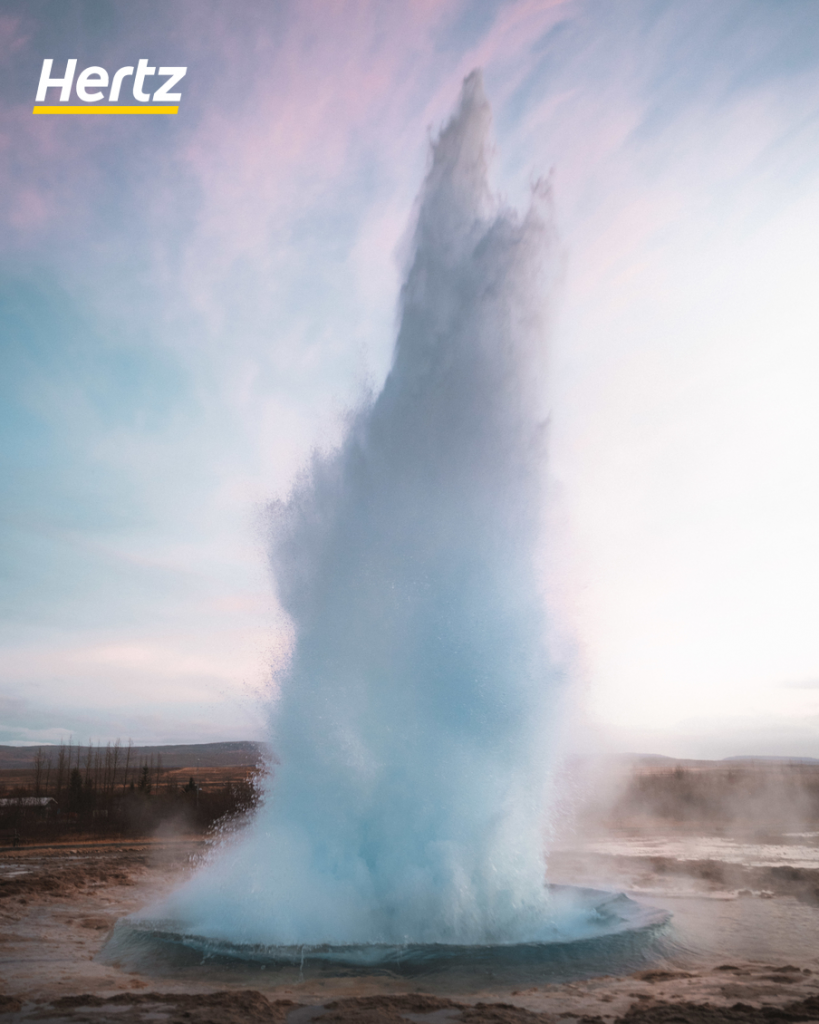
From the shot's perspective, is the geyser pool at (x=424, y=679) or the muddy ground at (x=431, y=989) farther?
the geyser pool at (x=424, y=679)

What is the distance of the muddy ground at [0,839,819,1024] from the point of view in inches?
333

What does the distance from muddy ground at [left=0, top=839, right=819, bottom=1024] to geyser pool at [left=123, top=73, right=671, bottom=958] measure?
66.2 inches

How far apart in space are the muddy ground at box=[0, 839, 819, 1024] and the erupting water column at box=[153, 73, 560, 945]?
2.17 m

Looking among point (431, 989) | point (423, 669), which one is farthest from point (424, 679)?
point (431, 989)

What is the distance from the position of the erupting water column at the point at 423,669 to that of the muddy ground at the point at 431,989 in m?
2.17

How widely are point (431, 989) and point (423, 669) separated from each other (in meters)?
5.92

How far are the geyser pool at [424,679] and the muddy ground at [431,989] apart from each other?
1682 mm

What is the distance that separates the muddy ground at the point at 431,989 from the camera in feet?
27.7

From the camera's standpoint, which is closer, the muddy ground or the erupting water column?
the muddy ground

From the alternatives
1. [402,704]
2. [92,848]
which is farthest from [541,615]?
[92,848]

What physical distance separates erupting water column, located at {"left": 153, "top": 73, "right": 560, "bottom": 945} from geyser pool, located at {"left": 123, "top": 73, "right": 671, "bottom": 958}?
0.04 metres

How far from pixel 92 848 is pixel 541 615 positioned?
92.9 ft

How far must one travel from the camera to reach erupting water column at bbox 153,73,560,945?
12.9m

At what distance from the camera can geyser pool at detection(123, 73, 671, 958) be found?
12.8 metres
